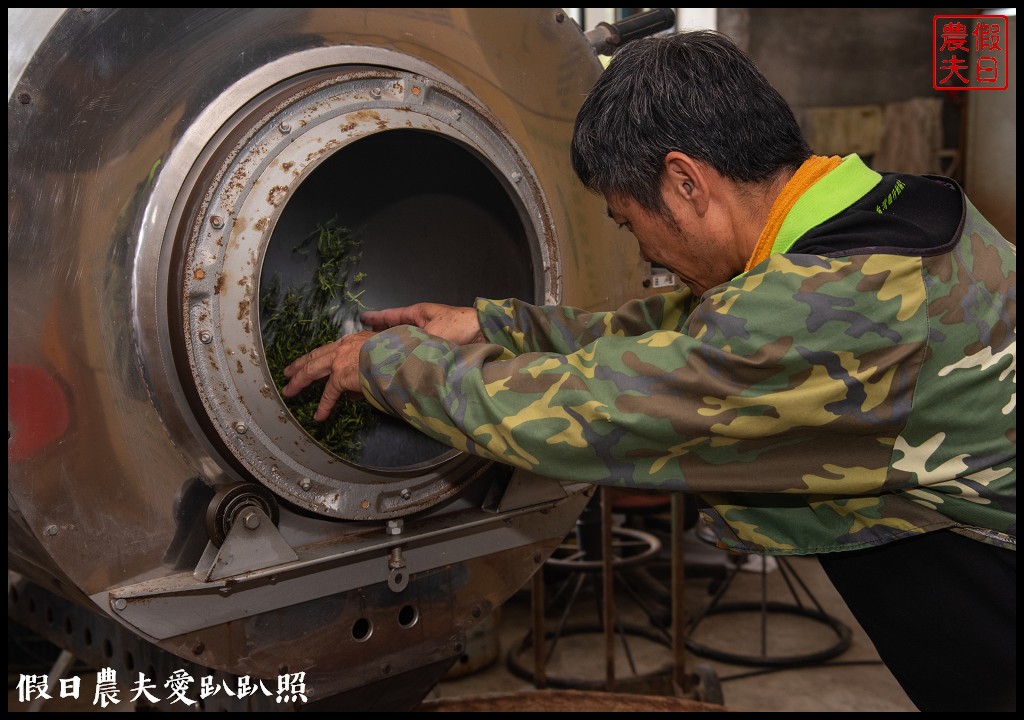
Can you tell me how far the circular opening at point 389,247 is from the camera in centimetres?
152

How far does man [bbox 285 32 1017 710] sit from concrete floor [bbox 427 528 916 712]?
1509 mm

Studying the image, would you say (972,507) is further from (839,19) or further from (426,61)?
(839,19)

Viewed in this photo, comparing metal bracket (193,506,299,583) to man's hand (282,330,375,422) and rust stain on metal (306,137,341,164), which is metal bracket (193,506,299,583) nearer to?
man's hand (282,330,375,422)

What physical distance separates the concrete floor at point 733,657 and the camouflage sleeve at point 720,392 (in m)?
1.68

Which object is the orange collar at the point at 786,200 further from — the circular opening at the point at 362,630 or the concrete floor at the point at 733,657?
the concrete floor at the point at 733,657

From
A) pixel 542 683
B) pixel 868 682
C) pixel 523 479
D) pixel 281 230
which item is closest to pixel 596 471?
pixel 523 479

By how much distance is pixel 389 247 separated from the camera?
1.68 meters

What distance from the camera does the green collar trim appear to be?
1.15 metres

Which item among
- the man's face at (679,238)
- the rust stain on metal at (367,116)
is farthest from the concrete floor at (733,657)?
the rust stain on metal at (367,116)

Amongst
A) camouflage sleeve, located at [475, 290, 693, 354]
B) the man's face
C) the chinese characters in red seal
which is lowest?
camouflage sleeve, located at [475, 290, 693, 354]

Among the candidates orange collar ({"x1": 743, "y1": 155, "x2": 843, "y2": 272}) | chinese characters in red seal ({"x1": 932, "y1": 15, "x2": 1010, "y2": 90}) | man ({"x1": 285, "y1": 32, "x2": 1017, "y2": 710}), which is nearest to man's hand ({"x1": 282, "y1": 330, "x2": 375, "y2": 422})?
→ man ({"x1": 285, "y1": 32, "x2": 1017, "y2": 710})

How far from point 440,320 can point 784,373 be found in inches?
22.8

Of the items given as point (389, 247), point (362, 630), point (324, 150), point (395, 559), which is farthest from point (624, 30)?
point (362, 630)

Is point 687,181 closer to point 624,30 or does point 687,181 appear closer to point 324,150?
point 324,150
